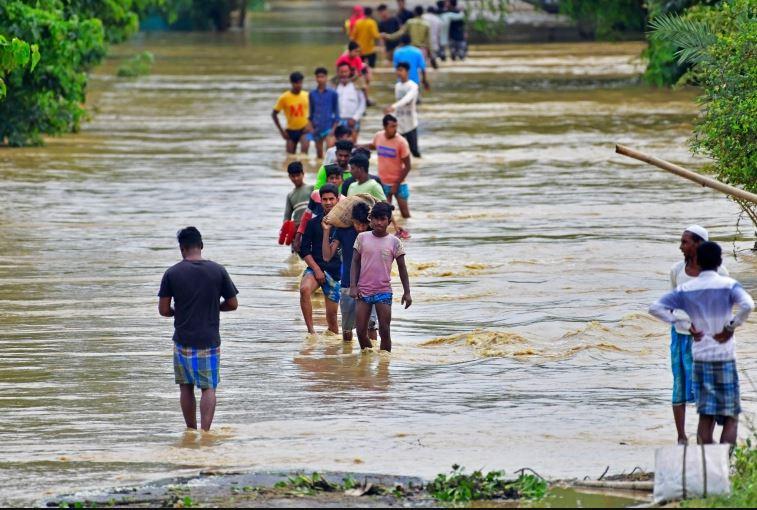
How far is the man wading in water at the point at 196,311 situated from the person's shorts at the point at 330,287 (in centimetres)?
332

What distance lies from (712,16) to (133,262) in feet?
22.7

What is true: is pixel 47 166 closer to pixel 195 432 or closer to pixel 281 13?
pixel 195 432

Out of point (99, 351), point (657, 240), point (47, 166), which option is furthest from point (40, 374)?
point (47, 166)

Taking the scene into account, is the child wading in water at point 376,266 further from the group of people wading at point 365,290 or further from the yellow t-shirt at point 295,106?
the yellow t-shirt at point 295,106

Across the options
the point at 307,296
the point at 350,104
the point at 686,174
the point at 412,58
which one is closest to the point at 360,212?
the point at 307,296

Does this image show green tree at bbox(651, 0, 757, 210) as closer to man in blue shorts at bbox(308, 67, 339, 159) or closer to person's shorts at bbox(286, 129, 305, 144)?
man in blue shorts at bbox(308, 67, 339, 159)

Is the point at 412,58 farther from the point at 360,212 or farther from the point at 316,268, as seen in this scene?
the point at 360,212

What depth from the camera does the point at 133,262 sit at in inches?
727

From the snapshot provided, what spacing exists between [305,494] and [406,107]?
51.8 feet

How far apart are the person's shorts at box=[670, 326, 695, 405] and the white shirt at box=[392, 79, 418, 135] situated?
1429 cm

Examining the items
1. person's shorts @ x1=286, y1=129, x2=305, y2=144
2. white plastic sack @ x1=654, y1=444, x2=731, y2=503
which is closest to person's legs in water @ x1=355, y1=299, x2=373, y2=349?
white plastic sack @ x1=654, y1=444, x2=731, y2=503

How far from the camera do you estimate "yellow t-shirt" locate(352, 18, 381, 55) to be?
41.7 meters

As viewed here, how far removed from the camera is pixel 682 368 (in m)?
10.1

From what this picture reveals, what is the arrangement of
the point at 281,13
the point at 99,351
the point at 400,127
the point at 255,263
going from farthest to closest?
the point at 281,13, the point at 400,127, the point at 255,263, the point at 99,351
